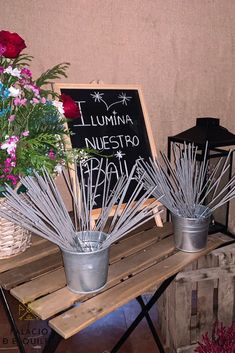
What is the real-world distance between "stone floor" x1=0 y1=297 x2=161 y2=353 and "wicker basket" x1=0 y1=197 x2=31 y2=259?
2.69 feet

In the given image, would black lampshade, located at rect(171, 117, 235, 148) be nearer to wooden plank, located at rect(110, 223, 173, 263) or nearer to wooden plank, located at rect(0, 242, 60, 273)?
wooden plank, located at rect(110, 223, 173, 263)

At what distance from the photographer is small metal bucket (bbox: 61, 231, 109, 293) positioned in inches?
34.8

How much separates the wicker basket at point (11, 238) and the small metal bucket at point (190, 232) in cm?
52

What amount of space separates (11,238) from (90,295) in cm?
34

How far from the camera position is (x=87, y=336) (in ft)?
5.93

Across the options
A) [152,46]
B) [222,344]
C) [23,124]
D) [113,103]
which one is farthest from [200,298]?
[152,46]

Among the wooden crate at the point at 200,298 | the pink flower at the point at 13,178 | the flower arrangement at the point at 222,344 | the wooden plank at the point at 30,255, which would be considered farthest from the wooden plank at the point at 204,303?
the pink flower at the point at 13,178

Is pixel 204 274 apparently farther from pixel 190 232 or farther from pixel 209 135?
pixel 209 135

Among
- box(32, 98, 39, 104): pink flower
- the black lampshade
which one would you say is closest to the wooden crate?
the black lampshade

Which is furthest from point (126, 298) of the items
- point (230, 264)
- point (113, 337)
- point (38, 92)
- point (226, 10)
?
point (226, 10)

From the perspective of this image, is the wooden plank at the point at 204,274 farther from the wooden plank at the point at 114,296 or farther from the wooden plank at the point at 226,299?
the wooden plank at the point at 114,296

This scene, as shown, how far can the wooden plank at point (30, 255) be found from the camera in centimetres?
109

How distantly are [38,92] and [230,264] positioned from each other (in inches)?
44.6

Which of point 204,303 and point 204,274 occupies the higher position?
point 204,274
